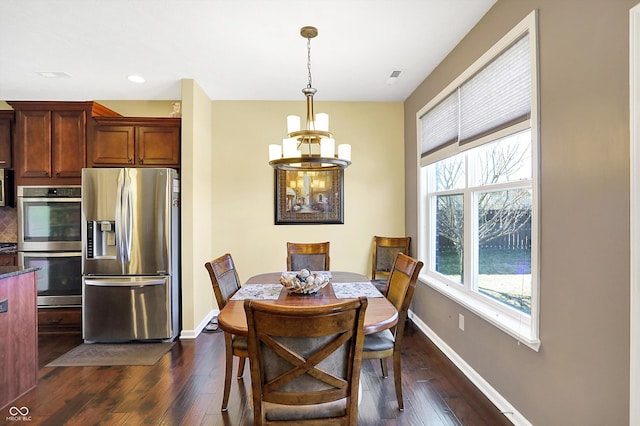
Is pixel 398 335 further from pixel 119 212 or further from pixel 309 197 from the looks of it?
pixel 119 212

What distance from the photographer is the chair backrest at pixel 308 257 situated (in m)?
3.51

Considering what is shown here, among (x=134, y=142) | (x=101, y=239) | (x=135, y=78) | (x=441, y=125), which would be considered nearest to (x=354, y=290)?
(x=441, y=125)

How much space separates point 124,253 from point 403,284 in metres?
2.84

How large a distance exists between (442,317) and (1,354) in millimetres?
3533

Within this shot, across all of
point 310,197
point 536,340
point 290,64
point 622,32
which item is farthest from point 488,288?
point 290,64

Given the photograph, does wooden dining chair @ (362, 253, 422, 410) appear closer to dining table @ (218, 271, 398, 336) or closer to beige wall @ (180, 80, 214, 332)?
dining table @ (218, 271, 398, 336)

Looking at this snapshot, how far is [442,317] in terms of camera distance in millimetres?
3135

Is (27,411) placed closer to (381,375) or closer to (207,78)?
(381,375)

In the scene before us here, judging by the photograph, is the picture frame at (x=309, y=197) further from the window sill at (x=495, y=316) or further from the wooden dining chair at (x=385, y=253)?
the window sill at (x=495, y=316)

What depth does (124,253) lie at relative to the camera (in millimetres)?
3330

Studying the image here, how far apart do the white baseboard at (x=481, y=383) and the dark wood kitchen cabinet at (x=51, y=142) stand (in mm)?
4235

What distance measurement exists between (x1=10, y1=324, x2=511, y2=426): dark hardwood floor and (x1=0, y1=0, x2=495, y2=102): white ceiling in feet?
9.21

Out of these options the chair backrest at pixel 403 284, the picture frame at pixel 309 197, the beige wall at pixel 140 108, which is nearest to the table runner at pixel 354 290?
the chair backrest at pixel 403 284

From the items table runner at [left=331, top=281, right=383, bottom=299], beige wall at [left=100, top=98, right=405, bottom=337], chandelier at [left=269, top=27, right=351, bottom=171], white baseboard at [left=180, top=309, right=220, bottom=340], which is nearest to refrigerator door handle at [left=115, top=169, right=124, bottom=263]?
beige wall at [left=100, top=98, right=405, bottom=337]
